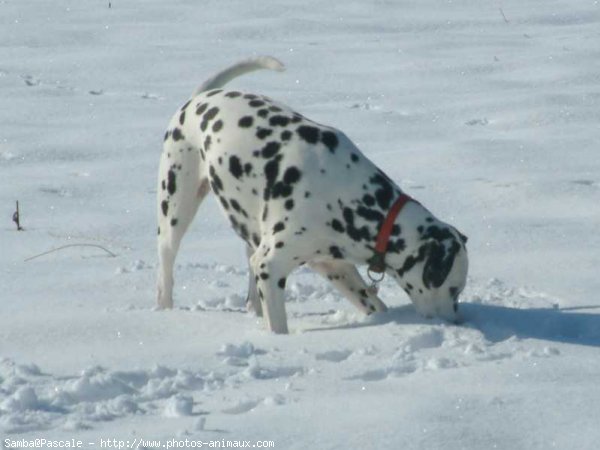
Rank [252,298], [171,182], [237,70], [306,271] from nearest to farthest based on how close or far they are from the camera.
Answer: [252,298]
[171,182]
[237,70]
[306,271]

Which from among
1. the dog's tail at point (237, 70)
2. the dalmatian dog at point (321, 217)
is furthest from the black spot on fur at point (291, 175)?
the dog's tail at point (237, 70)

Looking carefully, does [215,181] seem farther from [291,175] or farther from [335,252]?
[335,252]

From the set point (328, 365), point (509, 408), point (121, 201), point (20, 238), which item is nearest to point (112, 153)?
point (121, 201)

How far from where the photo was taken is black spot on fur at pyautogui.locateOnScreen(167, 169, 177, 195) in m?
6.83

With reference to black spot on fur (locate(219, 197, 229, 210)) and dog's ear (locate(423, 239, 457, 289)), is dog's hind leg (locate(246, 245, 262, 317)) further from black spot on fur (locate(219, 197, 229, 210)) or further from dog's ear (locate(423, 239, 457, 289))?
dog's ear (locate(423, 239, 457, 289))

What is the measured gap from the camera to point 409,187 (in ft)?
29.4

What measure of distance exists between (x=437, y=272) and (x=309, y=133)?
2.70 ft

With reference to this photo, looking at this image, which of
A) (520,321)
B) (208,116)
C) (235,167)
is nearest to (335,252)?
(235,167)

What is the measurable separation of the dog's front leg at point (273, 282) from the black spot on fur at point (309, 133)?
49 centimetres

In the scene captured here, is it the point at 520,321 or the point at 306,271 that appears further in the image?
the point at 306,271

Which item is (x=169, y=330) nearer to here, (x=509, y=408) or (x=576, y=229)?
(x=509, y=408)

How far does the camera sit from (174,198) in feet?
22.5

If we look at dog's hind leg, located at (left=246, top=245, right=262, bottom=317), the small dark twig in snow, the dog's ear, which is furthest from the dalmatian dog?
the small dark twig in snow

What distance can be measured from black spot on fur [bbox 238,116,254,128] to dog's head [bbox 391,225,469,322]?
0.94 m
